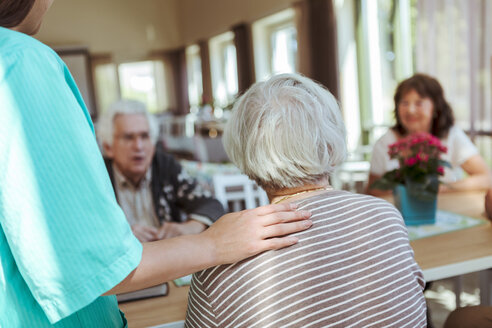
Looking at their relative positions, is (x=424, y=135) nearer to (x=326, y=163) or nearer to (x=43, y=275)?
(x=326, y=163)

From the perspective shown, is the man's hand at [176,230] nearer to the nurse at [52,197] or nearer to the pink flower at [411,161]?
the pink flower at [411,161]

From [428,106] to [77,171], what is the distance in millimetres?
2346

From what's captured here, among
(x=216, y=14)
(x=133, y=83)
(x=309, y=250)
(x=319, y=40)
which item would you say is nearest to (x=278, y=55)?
(x=319, y=40)

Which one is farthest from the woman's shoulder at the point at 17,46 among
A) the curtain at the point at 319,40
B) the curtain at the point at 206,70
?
the curtain at the point at 206,70

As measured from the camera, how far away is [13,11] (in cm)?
68

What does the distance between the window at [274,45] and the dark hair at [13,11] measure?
700 cm

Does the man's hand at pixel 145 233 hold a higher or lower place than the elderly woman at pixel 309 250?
lower

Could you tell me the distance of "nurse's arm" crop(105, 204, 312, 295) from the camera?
0.66 m

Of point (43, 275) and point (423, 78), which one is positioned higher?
point (423, 78)

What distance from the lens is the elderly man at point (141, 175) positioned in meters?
2.10

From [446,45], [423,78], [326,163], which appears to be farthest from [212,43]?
[326,163]

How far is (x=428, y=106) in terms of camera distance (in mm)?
2562

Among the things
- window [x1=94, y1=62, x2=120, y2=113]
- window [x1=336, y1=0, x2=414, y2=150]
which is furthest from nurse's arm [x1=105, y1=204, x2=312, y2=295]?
window [x1=94, y1=62, x2=120, y2=113]

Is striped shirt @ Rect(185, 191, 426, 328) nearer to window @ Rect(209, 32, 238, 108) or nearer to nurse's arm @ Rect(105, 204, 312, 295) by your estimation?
nurse's arm @ Rect(105, 204, 312, 295)
